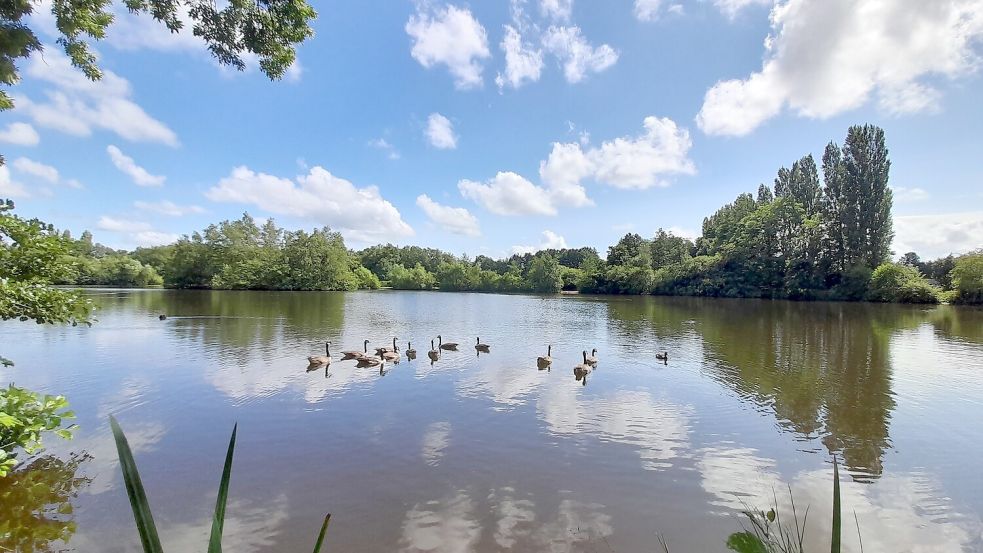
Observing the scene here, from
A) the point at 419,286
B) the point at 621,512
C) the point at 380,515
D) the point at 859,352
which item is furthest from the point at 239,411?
the point at 419,286

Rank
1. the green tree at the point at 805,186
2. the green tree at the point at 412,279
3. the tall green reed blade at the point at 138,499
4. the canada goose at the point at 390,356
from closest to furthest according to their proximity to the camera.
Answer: the tall green reed blade at the point at 138,499 → the canada goose at the point at 390,356 → the green tree at the point at 805,186 → the green tree at the point at 412,279

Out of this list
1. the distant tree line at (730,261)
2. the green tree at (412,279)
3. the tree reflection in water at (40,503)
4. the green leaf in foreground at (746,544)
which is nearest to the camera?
the green leaf in foreground at (746,544)

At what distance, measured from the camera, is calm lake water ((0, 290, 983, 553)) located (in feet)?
22.2

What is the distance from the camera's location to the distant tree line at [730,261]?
2178 inches

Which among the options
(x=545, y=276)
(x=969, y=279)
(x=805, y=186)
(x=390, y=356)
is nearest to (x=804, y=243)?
(x=805, y=186)

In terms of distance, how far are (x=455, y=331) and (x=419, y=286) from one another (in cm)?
7821

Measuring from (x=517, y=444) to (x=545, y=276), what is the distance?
85.8 metres

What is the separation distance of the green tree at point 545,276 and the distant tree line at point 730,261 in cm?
26

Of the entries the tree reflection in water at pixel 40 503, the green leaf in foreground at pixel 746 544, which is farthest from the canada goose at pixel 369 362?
the green leaf in foreground at pixel 746 544

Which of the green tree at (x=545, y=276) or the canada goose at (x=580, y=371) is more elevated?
the green tree at (x=545, y=276)

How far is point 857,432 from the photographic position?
10.6 meters

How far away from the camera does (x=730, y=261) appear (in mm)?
69938

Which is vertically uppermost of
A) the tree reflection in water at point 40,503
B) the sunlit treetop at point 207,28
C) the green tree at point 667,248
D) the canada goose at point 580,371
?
the green tree at point 667,248

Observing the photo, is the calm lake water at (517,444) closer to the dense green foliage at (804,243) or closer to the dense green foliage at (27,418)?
the dense green foliage at (27,418)
